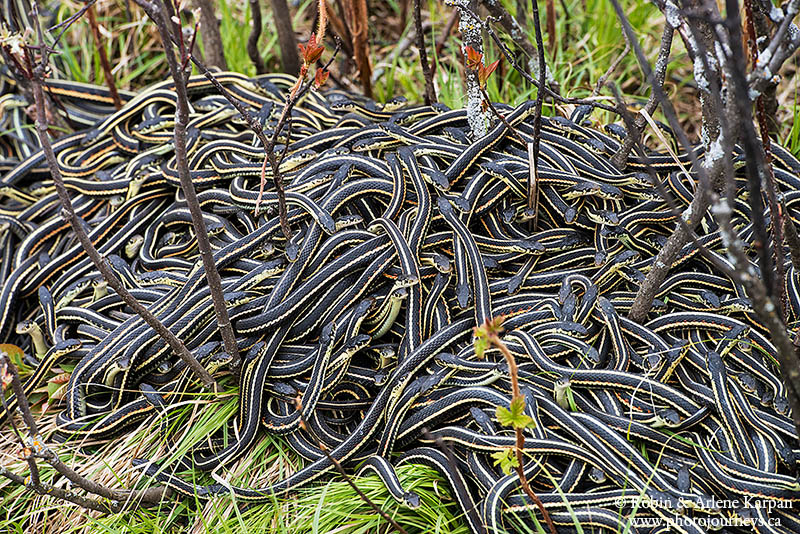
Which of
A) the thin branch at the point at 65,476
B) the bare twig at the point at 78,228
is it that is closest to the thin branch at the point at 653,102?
the bare twig at the point at 78,228

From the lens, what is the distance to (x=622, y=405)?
10.9ft

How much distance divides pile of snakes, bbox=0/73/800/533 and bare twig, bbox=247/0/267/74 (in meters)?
1.06

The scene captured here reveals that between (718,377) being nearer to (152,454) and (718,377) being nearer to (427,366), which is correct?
(427,366)

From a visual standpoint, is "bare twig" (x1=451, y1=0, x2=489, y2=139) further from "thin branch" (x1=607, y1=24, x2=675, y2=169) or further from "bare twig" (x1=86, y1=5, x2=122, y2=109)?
"bare twig" (x1=86, y1=5, x2=122, y2=109)

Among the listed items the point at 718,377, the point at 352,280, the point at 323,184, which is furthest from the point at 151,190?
the point at 718,377

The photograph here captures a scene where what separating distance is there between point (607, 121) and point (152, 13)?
370 centimetres

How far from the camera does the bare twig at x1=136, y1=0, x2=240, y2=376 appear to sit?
2396mm

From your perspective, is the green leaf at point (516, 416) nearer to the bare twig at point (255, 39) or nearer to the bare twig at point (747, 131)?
the bare twig at point (747, 131)

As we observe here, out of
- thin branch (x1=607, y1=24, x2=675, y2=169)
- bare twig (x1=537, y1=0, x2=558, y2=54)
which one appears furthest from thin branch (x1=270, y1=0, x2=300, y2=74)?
thin branch (x1=607, y1=24, x2=675, y2=169)

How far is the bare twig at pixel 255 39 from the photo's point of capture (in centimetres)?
512

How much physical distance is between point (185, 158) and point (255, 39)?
3.11 meters

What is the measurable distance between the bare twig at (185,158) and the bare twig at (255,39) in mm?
2415

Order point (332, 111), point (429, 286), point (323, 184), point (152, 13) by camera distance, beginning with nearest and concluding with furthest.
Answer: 1. point (152, 13)
2. point (429, 286)
3. point (323, 184)
4. point (332, 111)

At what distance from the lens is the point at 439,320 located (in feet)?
12.0
